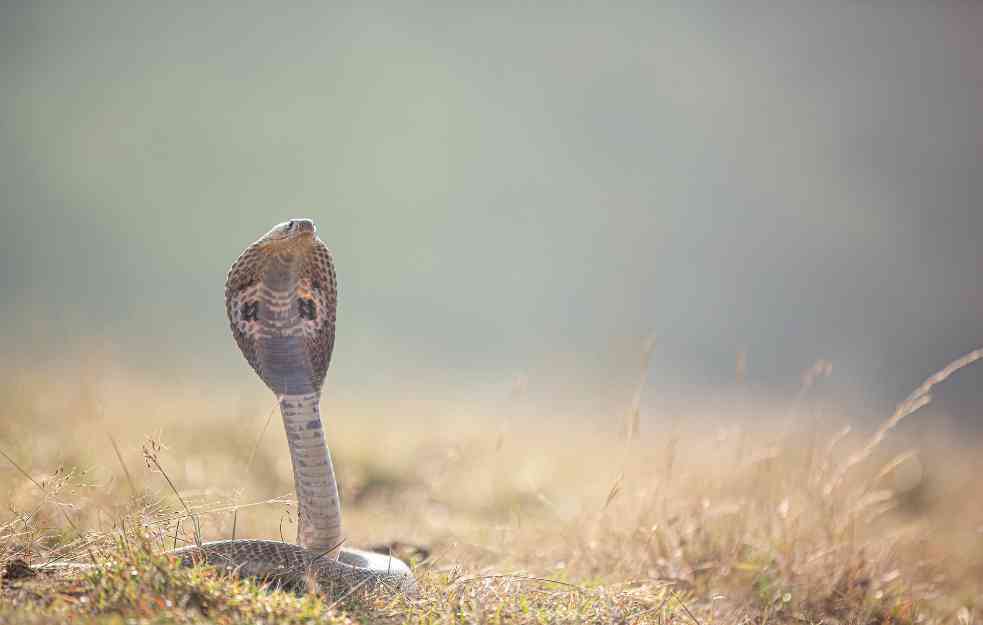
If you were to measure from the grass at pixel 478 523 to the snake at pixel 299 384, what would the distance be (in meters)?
0.15

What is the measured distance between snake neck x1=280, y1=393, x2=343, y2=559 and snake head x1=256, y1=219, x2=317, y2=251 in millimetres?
601

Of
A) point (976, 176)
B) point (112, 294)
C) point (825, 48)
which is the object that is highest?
point (825, 48)

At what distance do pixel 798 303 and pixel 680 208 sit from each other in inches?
1261

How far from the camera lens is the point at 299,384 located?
3.47m

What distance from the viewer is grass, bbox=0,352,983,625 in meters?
2.90

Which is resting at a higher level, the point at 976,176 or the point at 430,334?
the point at 976,176

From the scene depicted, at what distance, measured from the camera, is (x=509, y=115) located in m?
123

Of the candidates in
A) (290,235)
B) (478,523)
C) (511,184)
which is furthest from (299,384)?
(511,184)

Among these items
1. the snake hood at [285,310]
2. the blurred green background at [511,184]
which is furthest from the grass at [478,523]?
the blurred green background at [511,184]

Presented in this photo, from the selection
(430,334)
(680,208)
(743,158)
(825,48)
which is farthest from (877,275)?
(825,48)

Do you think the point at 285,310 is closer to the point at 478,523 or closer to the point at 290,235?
the point at 290,235

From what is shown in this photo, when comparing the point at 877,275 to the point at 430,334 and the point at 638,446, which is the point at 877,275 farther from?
the point at 638,446

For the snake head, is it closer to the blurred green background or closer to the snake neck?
the snake neck

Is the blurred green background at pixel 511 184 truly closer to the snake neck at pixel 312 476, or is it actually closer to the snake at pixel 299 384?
the snake at pixel 299 384
